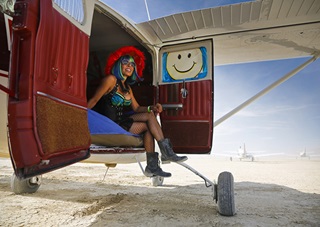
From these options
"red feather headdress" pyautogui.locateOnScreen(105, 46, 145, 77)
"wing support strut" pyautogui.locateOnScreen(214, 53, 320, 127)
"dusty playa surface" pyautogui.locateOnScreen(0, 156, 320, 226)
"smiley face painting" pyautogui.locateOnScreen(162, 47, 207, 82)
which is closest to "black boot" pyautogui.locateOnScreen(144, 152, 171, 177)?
"dusty playa surface" pyautogui.locateOnScreen(0, 156, 320, 226)

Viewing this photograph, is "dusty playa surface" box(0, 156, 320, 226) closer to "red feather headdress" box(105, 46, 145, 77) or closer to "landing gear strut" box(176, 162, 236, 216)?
"landing gear strut" box(176, 162, 236, 216)

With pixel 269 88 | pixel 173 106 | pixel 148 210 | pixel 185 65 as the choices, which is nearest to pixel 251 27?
pixel 185 65

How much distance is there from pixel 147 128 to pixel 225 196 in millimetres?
1223

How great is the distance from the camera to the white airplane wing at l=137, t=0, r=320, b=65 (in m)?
3.01

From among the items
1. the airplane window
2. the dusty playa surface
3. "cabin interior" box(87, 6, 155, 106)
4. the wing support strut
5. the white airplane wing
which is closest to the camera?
the airplane window

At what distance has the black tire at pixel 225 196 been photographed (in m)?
2.54

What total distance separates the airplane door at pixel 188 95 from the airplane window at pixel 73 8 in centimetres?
200

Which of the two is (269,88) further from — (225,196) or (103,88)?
(103,88)

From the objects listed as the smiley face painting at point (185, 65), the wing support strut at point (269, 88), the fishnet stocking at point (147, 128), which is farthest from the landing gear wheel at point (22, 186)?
the wing support strut at point (269, 88)

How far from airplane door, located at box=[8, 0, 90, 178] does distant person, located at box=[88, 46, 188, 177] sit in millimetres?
1102

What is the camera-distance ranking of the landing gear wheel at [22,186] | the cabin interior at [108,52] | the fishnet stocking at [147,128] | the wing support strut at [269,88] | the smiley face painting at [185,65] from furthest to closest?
the wing support strut at [269,88] → the cabin interior at [108,52] → the landing gear wheel at [22,186] → the smiley face painting at [185,65] → the fishnet stocking at [147,128]

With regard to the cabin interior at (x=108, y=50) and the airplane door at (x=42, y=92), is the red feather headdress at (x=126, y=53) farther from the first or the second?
the airplane door at (x=42, y=92)

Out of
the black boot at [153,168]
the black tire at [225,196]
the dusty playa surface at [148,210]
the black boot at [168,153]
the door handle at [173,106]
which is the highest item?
the door handle at [173,106]

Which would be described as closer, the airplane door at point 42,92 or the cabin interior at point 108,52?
the airplane door at point 42,92
